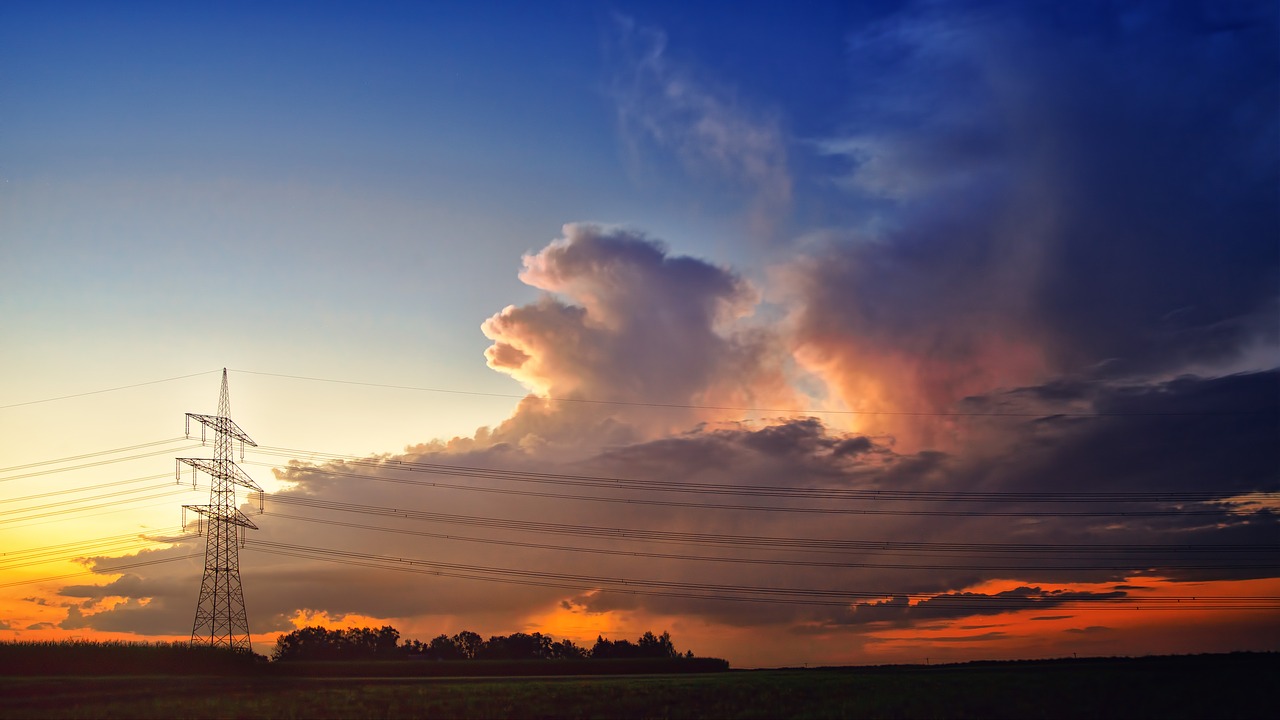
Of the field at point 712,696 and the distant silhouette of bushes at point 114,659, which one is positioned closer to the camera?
the field at point 712,696

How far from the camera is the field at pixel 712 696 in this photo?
187 feet

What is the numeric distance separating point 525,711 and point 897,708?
971 inches

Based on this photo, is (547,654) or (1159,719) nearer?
(1159,719)

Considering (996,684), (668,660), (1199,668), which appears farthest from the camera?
(668,660)

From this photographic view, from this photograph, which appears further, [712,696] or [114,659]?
[114,659]

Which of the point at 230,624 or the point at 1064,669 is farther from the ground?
the point at 230,624

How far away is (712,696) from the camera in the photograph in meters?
62.8

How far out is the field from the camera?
57000 millimetres

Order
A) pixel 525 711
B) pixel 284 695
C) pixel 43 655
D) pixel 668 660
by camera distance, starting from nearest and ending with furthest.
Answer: pixel 525 711 < pixel 284 695 < pixel 43 655 < pixel 668 660

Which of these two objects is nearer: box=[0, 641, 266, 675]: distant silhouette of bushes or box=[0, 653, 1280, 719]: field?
box=[0, 653, 1280, 719]: field

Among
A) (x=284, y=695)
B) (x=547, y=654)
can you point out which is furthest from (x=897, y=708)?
(x=547, y=654)

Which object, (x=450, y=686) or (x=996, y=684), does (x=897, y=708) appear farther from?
(x=450, y=686)

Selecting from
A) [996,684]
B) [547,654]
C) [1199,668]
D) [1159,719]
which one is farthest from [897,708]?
[547,654]

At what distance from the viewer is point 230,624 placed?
281ft
